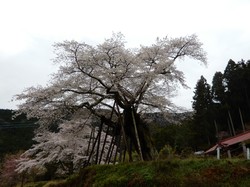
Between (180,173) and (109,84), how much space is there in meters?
6.59

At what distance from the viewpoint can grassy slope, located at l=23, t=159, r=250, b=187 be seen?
8.32 meters

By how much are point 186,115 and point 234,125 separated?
25954 millimetres

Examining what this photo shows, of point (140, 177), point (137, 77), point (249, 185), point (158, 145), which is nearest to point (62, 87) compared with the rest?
point (137, 77)

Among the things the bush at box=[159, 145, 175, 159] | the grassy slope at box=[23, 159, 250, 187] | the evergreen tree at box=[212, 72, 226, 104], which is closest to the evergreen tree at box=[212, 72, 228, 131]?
the evergreen tree at box=[212, 72, 226, 104]

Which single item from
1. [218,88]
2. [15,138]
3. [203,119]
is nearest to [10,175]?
[15,138]

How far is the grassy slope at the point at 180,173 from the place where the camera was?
832 cm

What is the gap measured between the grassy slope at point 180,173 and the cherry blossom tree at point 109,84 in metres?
2.82

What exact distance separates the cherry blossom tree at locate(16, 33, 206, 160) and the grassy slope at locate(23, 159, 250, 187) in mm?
2815

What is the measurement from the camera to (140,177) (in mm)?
9594

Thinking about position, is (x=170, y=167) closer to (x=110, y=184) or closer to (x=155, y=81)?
(x=110, y=184)

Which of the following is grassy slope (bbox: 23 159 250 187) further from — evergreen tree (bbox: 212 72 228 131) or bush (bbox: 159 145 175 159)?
evergreen tree (bbox: 212 72 228 131)

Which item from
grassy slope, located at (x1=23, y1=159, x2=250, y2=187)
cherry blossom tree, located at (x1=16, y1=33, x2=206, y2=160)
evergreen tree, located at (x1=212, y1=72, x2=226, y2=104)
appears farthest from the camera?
evergreen tree, located at (x1=212, y1=72, x2=226, y2=104)

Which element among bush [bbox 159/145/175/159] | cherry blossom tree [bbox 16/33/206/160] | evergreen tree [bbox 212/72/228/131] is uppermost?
evergreen tree [bbox 212/72/228/131]

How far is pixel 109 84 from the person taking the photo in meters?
14.6
